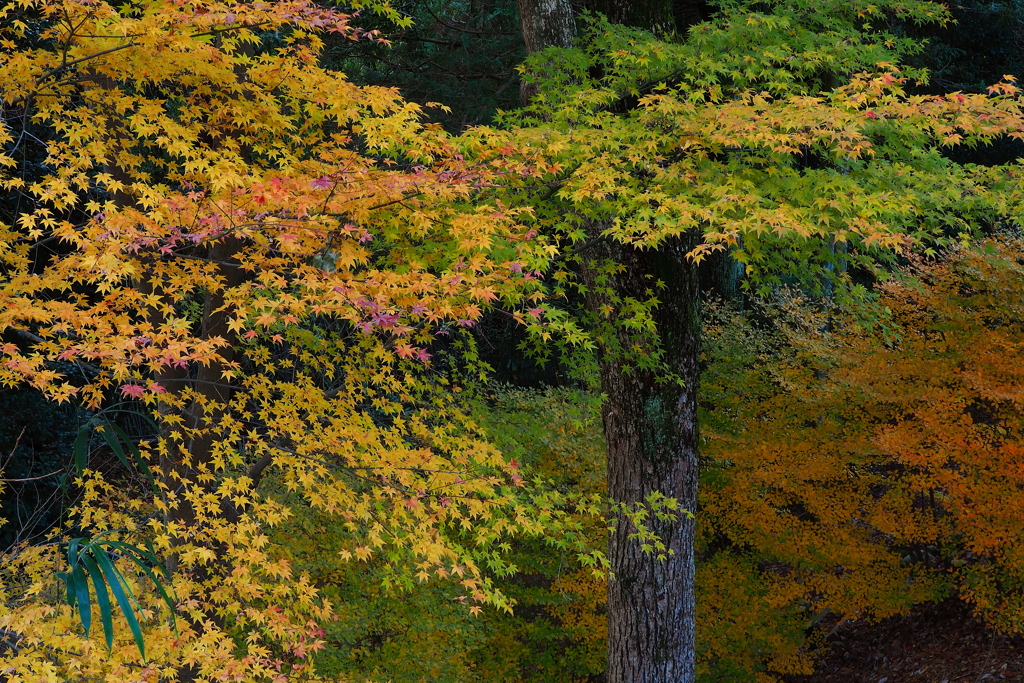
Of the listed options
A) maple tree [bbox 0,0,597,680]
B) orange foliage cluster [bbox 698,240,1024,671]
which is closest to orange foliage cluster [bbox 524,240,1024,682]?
orange foliage cluster [bbox 698,240,1024,671]

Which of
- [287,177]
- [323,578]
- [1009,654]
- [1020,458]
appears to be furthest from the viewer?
[1009,654]

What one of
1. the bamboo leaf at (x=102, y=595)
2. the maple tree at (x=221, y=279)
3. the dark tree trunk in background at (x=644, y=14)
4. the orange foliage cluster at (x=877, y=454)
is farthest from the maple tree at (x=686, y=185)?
the bamboo leaf at (x=102, y=595)

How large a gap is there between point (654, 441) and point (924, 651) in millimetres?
5582

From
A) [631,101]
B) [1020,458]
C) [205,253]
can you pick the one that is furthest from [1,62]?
[1020,458]

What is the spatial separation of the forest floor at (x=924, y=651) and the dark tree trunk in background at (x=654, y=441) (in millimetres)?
3889

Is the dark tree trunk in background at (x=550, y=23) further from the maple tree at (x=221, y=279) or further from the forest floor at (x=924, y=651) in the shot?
the forest floor at (x=924, y=651)

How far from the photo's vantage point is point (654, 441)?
8.26m

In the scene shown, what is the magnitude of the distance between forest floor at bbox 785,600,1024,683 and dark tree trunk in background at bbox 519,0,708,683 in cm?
389

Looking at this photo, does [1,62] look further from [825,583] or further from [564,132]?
[825,583]

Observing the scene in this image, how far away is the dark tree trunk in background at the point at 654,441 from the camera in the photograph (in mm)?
8234

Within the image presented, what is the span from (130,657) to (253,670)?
0.73 metres

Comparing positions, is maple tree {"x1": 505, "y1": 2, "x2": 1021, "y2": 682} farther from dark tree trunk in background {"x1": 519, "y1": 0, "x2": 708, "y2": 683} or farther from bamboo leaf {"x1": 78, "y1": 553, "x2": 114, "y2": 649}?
bamboo leaf {"x1": 78, "y1": 553, "x2": 114, "y2": 649}

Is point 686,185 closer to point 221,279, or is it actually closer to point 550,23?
point 550,23

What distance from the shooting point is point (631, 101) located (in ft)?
26.5
